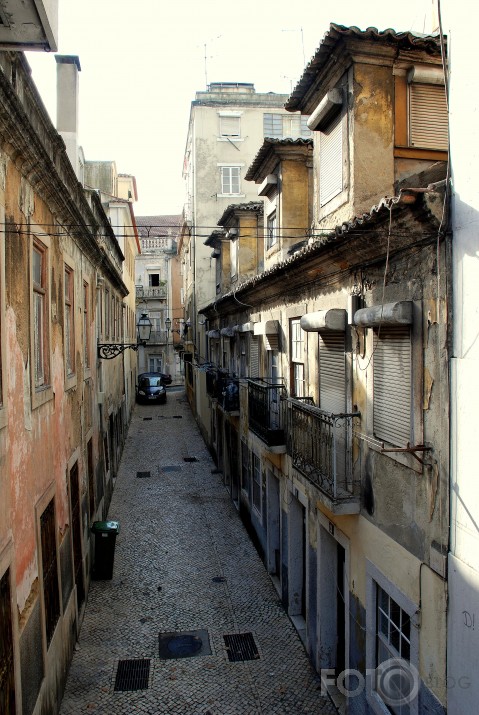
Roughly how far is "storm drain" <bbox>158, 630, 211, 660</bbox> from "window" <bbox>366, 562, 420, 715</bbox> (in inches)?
129

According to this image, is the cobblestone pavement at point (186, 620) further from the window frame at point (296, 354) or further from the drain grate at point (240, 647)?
the window frame at point (296, 354)

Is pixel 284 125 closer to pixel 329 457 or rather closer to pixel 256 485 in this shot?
pixel 256 485

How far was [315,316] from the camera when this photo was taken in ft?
24.1

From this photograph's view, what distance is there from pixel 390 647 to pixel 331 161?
6.21 metres

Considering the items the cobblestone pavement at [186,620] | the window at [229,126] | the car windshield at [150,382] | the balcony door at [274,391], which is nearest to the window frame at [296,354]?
the balcony door at [274,391]

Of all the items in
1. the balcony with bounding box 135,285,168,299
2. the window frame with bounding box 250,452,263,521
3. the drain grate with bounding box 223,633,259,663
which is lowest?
the drain grate with bounding box 223,633,259,663

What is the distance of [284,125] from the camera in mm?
27859

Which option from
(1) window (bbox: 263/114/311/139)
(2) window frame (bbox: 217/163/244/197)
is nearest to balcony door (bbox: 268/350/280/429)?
(2) window frame (bbox: 217/163/244/197)

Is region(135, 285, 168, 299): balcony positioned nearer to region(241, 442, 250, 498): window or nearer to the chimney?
region(241, 442, 250, 498): window

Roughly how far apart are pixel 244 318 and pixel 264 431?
16.9 ft

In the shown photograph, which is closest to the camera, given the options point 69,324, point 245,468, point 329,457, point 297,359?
point 329,457

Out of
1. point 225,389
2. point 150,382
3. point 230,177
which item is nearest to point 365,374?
point 225,389

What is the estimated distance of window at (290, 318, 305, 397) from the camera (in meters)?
9.51

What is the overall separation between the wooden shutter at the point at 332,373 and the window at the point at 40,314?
3.65m
